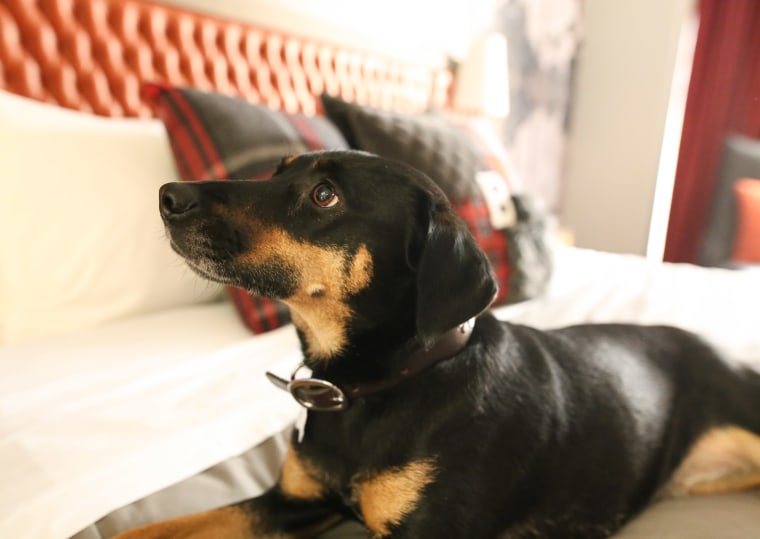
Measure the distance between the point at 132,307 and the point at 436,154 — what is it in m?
1.12

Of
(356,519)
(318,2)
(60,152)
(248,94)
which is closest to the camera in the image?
(356,519)

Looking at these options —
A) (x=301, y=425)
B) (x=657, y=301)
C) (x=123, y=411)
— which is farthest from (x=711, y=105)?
(x=123, y=411)

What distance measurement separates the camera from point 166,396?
1323mm

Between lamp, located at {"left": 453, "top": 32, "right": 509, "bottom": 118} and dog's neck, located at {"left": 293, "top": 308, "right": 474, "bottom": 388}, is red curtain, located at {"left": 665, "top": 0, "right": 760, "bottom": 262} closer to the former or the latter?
lamp, located at {"left": 453, "top": 32, "right": 509, "bottom": 118}

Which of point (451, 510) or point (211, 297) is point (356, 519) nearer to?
point (451, 510)

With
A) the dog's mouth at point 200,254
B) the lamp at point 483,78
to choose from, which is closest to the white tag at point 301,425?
Result: the dog's mouth at point 200,254

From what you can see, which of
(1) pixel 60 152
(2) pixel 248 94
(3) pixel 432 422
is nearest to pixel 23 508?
(3) pixel 432 422

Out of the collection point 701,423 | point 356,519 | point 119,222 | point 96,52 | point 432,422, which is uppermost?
point 96,52

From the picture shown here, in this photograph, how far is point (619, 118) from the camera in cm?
453

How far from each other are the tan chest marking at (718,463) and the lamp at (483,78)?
2.66m

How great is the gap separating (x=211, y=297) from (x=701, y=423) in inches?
57.9

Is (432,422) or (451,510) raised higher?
(432,422)

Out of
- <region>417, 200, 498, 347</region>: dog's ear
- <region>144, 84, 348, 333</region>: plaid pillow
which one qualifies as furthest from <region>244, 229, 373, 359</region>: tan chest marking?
<region>144, 84, 348, 333</region>: plaid pillow

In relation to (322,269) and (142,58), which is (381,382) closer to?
(322,269)
